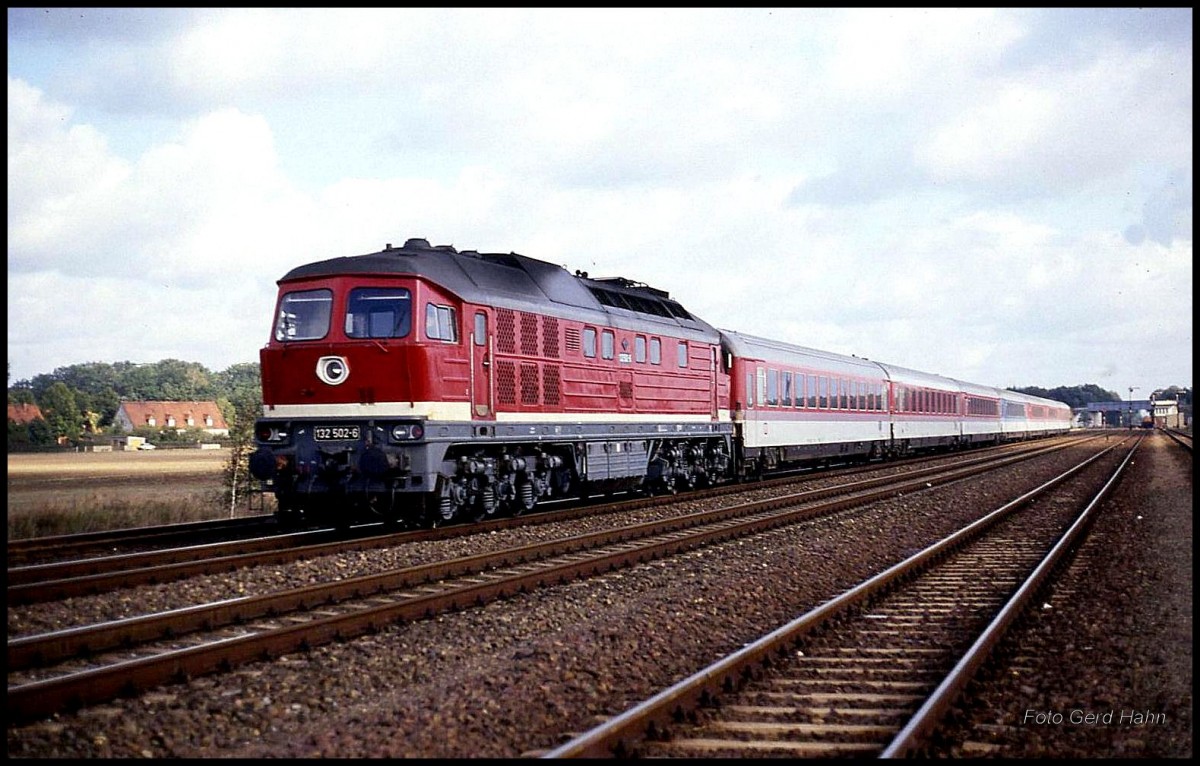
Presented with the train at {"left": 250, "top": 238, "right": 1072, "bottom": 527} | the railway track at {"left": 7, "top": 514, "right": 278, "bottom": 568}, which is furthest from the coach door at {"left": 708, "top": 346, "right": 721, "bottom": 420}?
the railway track at {"left": 7, "top": 514, "right": 278, "bottom": 568}

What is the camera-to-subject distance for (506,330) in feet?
54.3

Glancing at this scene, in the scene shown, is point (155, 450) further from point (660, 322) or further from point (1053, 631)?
point (1053, 631)

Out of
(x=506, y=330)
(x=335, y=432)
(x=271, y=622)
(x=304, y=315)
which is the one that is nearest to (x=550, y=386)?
(x=506, y=330)

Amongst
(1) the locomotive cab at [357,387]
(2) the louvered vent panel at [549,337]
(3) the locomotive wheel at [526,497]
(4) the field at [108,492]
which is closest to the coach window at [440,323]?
(1) the locomotive cab at [357,387]

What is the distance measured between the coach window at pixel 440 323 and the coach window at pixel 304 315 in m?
1.43

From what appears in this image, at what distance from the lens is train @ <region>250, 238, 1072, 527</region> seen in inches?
574

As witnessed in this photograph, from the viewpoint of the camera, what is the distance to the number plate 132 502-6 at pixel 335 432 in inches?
572

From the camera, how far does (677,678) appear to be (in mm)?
7820

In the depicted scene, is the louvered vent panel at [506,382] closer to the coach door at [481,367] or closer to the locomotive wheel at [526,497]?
the coach door at [481,367]

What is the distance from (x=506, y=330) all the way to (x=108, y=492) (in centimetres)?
2269

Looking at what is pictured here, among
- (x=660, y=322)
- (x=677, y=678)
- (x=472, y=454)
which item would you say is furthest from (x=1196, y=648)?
(x=660, y=322)

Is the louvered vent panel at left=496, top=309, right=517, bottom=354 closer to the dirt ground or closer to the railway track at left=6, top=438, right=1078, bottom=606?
the railway track at left=6, top=438, right=1078, bottom=606

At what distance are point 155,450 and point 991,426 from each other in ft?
191

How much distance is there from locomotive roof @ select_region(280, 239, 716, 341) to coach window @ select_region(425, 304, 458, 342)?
351 mm
